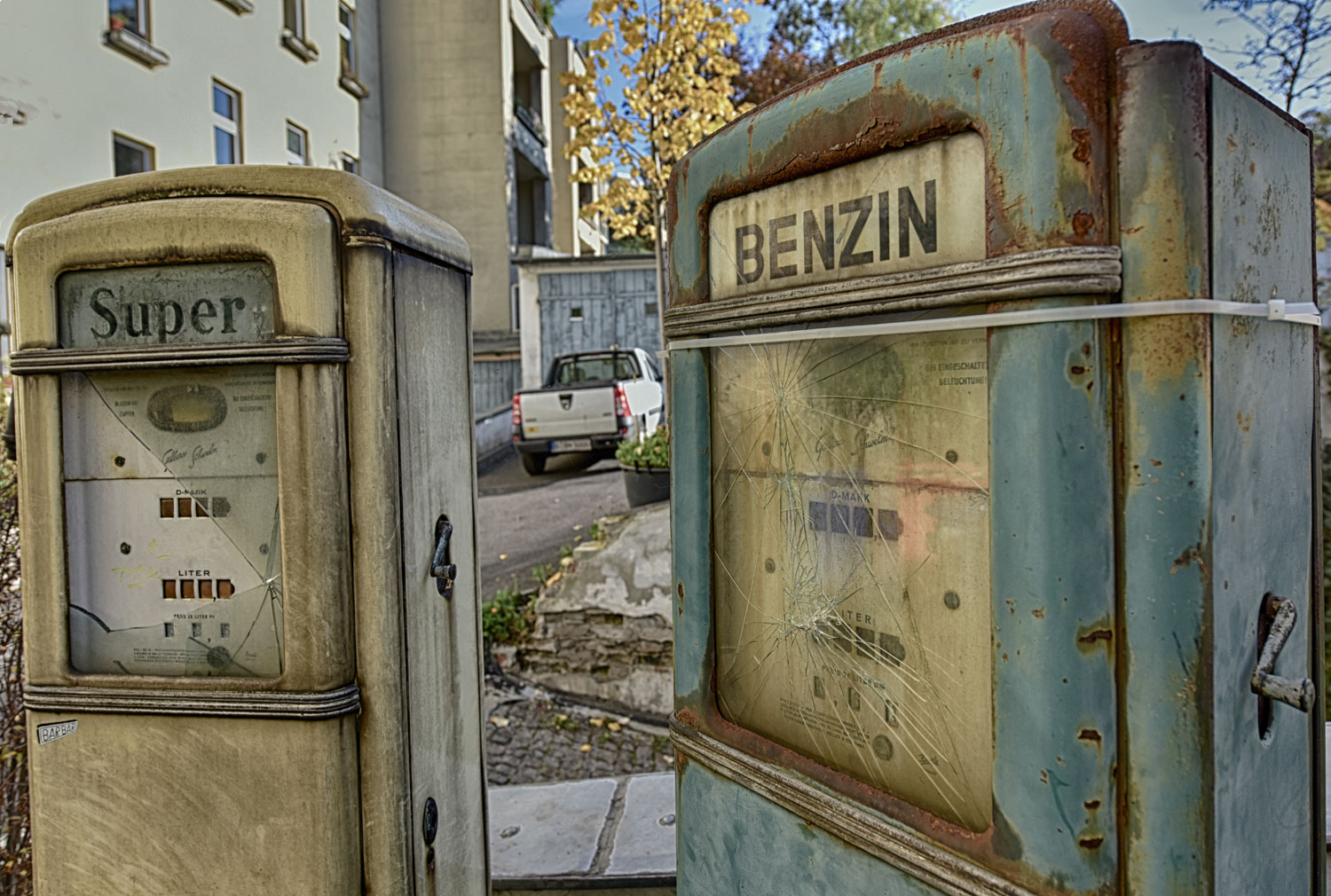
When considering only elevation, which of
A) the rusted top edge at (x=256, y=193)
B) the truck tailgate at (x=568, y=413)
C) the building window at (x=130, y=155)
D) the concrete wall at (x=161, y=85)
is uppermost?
the concrete wall at (x=161, y=85)

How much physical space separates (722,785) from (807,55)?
1940cm

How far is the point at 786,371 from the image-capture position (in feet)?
5.16

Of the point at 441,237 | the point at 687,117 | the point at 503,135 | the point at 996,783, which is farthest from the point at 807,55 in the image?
the point at 996,783

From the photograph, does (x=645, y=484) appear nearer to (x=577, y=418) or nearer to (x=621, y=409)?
(x=621, y=409)

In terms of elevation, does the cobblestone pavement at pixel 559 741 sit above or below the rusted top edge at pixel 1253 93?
below

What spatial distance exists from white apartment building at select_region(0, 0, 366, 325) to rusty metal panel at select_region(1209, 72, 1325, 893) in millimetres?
3752

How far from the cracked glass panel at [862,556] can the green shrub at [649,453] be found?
4.71 meters

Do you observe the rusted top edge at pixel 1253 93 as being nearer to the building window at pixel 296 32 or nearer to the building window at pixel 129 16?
the building window at pixel 129 16

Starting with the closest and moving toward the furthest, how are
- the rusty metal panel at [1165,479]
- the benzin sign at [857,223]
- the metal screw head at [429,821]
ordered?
the rusty metal panel at [1165,479] → the benzin sign at [857,223] → the metal screw head at [429,821]

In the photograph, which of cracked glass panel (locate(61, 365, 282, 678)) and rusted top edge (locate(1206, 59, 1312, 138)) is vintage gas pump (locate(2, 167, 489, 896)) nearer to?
cracked glass panel (locate(61, 365, 282, 678))

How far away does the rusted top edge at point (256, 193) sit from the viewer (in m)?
1.90

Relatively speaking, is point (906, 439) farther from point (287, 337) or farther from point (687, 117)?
point (687, 117)

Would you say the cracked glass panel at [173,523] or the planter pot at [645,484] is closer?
the cracked glass panel at [173,523]

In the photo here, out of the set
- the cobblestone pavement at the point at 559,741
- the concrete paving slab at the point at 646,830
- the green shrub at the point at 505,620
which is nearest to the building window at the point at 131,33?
the green shrub at the point at 505,620
